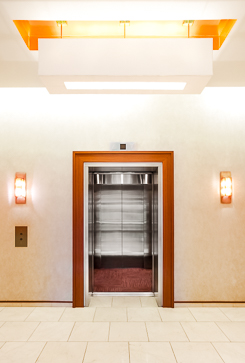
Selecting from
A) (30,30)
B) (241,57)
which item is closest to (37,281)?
(30,30)

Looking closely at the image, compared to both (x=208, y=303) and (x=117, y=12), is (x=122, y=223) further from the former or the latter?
(x=117, y=12)

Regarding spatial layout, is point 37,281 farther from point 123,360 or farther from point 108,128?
point 108,128

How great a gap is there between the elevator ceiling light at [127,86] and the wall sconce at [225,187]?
1.83m

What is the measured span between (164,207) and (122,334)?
1915 millimetres

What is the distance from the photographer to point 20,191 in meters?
4.47

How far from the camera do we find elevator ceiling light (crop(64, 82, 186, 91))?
123 inches

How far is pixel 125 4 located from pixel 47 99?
2.38 m

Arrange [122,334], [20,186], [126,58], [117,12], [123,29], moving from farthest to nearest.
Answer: [20,186] < [122,334] < [123,29] < [126,58] < [117,12]

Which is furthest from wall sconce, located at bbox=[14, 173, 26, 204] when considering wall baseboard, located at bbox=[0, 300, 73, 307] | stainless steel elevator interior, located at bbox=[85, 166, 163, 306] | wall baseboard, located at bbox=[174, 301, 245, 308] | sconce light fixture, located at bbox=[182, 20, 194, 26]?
sconce light fixture, located at bbox=[182, 20, 194, 26]

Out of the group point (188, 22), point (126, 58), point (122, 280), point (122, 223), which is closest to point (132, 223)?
point (122, 223)

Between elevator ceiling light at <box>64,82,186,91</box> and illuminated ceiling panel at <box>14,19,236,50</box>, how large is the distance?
0.53 metres

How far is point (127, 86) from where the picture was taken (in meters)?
3.19

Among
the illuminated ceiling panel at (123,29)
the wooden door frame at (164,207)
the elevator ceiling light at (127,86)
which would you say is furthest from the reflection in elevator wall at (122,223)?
the illuminated ceiling panel at (123,29)

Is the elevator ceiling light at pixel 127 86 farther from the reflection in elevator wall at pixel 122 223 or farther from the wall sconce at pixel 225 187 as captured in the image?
the reflection in elevator wall at pixel 122 223
